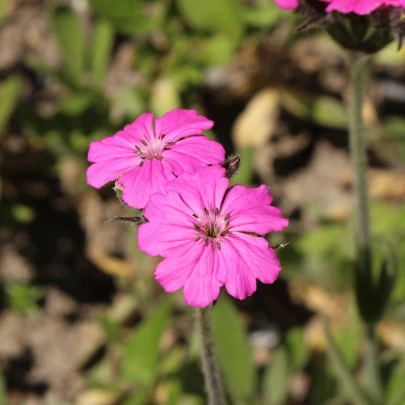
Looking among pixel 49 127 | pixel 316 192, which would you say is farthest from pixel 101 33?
pixel 316 192

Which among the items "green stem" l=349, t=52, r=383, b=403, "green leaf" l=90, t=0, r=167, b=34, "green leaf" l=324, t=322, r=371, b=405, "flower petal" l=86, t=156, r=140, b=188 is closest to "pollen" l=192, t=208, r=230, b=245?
"flower petal" l=86, t=156, r=140, b=188

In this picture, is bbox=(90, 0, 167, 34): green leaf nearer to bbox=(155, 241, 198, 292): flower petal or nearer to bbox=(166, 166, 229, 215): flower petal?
bbox=(166, 166, 229, 215): flower petal

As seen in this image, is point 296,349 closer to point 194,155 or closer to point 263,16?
point 194,155

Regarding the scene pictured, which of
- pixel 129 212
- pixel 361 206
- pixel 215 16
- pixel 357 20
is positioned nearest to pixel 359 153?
pixel 361 206

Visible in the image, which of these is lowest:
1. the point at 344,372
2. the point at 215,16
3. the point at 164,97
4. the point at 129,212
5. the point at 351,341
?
the point at 344,372

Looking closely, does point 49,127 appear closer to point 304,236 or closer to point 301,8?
point 304,236

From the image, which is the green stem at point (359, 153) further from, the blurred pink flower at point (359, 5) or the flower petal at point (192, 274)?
the flower petal at point (192, 274)

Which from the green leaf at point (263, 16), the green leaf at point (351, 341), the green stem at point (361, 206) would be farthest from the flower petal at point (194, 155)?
the green leaf at point (263, 16)
